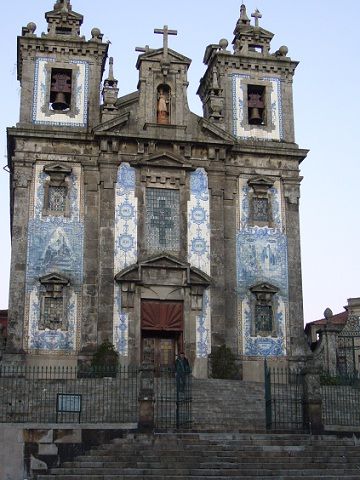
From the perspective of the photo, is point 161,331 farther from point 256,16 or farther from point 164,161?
point 256,16

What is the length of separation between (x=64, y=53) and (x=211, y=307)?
449 inches

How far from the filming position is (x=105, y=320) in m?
31.0

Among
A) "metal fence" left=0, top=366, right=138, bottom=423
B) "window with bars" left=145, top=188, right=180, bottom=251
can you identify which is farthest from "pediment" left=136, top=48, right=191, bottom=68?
"metal fence" left=0, top=366, right=138, bottom=423

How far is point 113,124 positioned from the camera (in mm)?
32812

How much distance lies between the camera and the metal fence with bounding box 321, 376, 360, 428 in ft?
82.5

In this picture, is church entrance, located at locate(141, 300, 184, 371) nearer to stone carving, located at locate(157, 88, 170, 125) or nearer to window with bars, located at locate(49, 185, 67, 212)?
window with bars, located at locate(49, 185, 67, 212)

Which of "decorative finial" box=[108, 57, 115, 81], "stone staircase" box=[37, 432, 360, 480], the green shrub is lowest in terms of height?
"stone staircase" box=[37, 432, 360, 480]

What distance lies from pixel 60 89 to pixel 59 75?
0.66 m

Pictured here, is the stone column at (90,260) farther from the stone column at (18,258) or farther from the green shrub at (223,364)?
the green shrub at (223,364)

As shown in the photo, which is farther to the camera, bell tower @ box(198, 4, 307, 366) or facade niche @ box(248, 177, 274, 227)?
facade niche @ box(248, 177, 274, 227)

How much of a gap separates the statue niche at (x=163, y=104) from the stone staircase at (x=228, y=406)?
1088 cm

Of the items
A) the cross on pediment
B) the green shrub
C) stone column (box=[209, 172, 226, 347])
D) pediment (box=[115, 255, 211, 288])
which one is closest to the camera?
the green shrub

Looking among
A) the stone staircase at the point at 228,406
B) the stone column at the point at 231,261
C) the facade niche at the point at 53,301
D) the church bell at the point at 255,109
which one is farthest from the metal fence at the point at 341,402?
the church bell at the point at 255,109

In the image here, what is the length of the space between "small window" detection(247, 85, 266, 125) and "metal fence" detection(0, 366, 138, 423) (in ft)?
42.7
